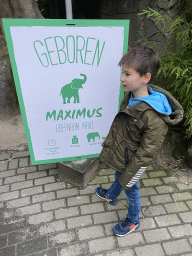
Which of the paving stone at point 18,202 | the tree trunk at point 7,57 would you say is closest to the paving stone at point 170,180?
the paving stone at point 18,202

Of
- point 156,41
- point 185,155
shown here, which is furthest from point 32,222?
point 156,41

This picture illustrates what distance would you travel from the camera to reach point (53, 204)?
8.01 ft

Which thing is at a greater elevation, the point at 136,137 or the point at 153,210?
the point at 136,137

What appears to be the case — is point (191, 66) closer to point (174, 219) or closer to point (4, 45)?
point (174, 219)

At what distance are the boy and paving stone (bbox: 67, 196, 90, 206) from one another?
831 millimetres

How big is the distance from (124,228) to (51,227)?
2.60 feet

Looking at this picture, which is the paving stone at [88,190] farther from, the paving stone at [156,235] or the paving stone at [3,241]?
the paving stone at [3,241]

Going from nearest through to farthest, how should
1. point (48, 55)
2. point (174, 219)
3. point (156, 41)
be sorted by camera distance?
point (48, 55), point (174, 219), point (156, 41)

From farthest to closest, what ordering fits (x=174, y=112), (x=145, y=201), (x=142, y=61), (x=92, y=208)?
(x=145, y=201) → (x=92, y=208) → (x=174, y=112) → (x=142, y=61)

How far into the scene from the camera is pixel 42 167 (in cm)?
297

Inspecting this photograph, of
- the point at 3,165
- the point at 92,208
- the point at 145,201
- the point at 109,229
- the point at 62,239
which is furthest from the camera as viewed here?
the point at 3,165

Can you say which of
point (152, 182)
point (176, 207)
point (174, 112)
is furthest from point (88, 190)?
point (174, 112)

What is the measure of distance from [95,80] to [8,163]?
190cm

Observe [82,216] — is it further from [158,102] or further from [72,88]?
[158,102]
